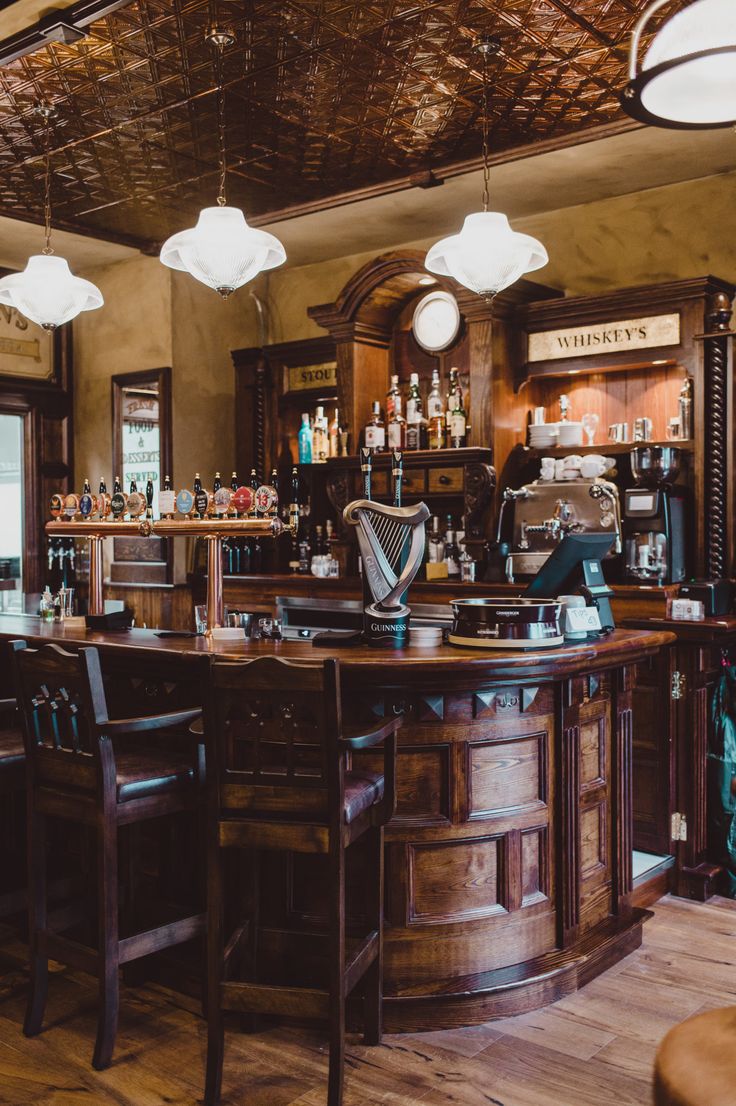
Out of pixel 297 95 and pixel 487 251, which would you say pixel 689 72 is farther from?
pixel 297 95

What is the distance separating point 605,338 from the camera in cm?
570

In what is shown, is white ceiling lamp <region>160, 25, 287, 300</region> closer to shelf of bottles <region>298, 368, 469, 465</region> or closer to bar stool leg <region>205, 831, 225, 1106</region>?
shelf of bottles <region>298, 368, 469, 465</region>

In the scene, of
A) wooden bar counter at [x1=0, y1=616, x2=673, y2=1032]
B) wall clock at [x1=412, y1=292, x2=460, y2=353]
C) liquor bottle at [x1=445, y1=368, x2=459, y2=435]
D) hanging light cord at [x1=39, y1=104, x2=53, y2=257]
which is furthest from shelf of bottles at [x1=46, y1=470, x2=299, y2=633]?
wall clock at [x1=412, y1=292, x2=460, y2=353]

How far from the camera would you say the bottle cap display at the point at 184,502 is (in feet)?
13.2

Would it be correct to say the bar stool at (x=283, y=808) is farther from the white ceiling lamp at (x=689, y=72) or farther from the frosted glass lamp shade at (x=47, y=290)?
the frosted glass lamp shade at (x=47, y=290)

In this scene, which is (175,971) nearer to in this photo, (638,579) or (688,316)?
(638,579)

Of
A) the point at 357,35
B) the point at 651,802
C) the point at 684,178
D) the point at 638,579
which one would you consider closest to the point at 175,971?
the point at 651,802

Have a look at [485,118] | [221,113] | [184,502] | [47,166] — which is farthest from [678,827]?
[47,166]

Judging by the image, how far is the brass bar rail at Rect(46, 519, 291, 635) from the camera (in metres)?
3.82

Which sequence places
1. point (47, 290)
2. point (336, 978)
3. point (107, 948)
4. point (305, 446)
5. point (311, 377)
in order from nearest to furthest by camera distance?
point (336, 978) → point (107, 948) → point (47, 290) → point (305, 446) → point (311, 377)

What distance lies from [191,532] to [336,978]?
188 cm

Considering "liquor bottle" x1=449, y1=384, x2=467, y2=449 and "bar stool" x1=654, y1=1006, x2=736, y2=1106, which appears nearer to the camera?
"bar stool" x1=654, y1=1006, x2=736, y2=1106

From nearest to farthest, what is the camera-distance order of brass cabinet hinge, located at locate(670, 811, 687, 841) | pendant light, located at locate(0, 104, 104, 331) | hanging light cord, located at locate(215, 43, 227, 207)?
hanging light cord, located at locate(215, 43, 227, 207) < brass cabinet hinge, located at locate(670, 811, 687, 841) < pendant light, located at locate(0, 104, 104, 331)

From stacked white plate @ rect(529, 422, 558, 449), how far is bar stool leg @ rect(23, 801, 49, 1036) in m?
3.76
